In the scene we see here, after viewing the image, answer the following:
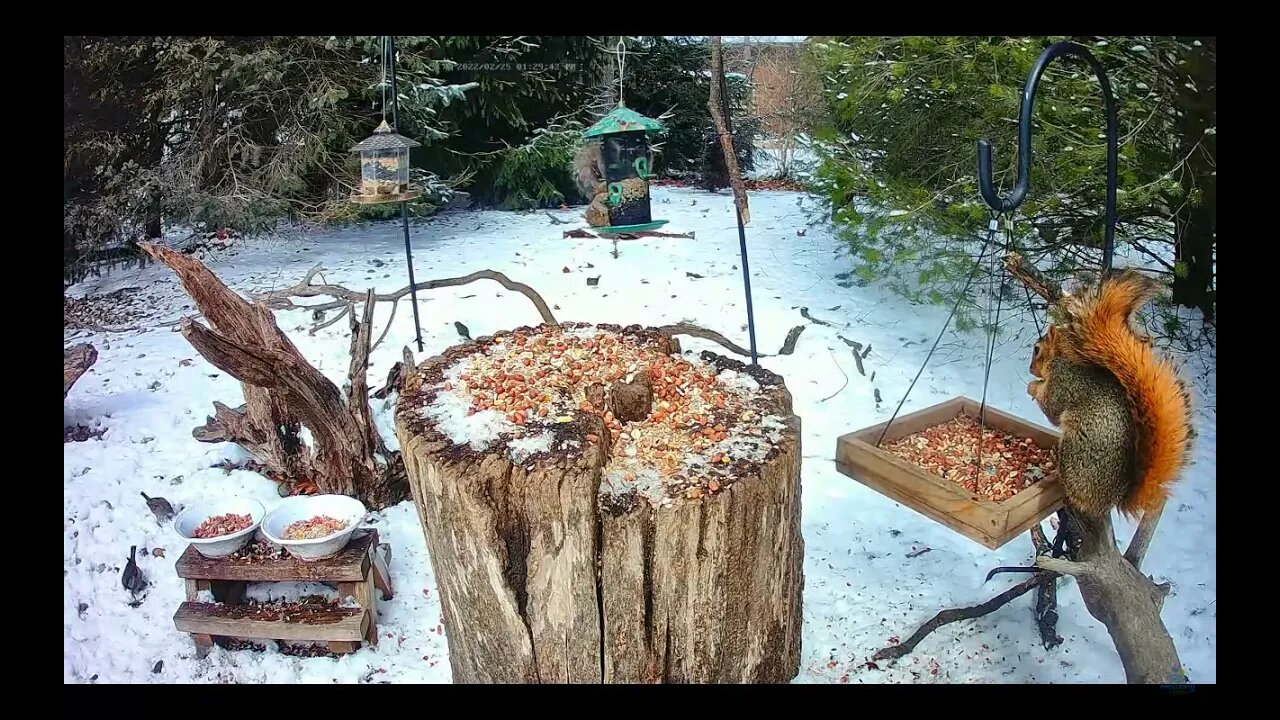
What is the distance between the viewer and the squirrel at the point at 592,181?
158cm

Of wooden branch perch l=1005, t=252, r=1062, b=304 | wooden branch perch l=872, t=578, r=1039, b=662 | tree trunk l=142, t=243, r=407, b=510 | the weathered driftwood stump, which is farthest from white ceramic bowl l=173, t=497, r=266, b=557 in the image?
wooden branch perch l=1005, t=252, r=1062, b=304

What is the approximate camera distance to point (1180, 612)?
4.27 feet

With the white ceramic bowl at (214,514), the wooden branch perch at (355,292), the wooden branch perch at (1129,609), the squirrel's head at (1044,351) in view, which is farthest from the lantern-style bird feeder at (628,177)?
the wooden branch perch at (1129,609)

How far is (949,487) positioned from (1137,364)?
0.30m

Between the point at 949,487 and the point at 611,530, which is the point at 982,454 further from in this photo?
the point at 611,530

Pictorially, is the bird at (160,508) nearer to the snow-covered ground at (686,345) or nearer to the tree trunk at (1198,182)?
the snow-covered ground at (686,345)

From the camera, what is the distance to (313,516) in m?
1.38

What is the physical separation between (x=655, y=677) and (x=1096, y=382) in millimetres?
740

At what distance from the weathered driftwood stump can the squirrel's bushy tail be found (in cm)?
42

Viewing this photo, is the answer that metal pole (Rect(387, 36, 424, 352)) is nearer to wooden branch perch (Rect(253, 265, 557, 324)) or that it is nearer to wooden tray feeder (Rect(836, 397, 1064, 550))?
wooden branch perch (Rect(253, 265, 557, 324))

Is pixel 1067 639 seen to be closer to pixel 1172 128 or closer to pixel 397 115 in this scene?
pixel 1172 128

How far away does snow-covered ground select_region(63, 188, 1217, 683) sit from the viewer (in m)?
1.31

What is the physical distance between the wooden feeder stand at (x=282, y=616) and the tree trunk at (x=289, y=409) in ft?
1.10
